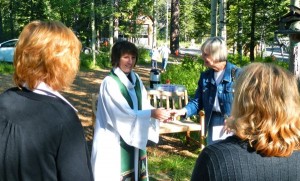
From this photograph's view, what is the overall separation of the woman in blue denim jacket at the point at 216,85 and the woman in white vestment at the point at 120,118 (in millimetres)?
393

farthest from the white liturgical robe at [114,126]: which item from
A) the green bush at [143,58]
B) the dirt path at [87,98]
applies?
the green bush at [143,58]

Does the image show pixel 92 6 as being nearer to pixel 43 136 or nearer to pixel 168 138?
pixel 168 138

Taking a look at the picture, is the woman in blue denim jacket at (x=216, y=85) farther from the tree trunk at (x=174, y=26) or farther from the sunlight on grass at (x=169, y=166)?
the tree trunk at (x=174, y=26)

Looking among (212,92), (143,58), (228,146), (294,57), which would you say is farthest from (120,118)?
(143,58)

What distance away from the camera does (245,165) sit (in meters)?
1.60

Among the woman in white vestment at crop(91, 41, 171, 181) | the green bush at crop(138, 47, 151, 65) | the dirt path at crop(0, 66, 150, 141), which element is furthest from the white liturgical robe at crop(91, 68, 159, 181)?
the green bush at crop(138, 47, 151, 65)

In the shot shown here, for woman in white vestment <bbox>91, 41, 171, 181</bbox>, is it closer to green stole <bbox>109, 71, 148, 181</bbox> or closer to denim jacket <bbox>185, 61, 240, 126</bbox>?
green stole <bbox>109, 71, 148, 181</bbox>

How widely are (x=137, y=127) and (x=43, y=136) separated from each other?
6.21ft

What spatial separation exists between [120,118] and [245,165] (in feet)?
6.45

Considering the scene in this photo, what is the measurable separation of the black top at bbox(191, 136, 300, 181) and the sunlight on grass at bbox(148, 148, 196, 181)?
357 centimetres

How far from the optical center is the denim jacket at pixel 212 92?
3521 mm

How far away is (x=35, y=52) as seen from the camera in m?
1.75

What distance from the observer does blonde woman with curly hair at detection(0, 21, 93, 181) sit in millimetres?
1691

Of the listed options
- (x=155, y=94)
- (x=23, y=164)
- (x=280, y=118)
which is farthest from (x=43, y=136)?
(x=155, y=94)
